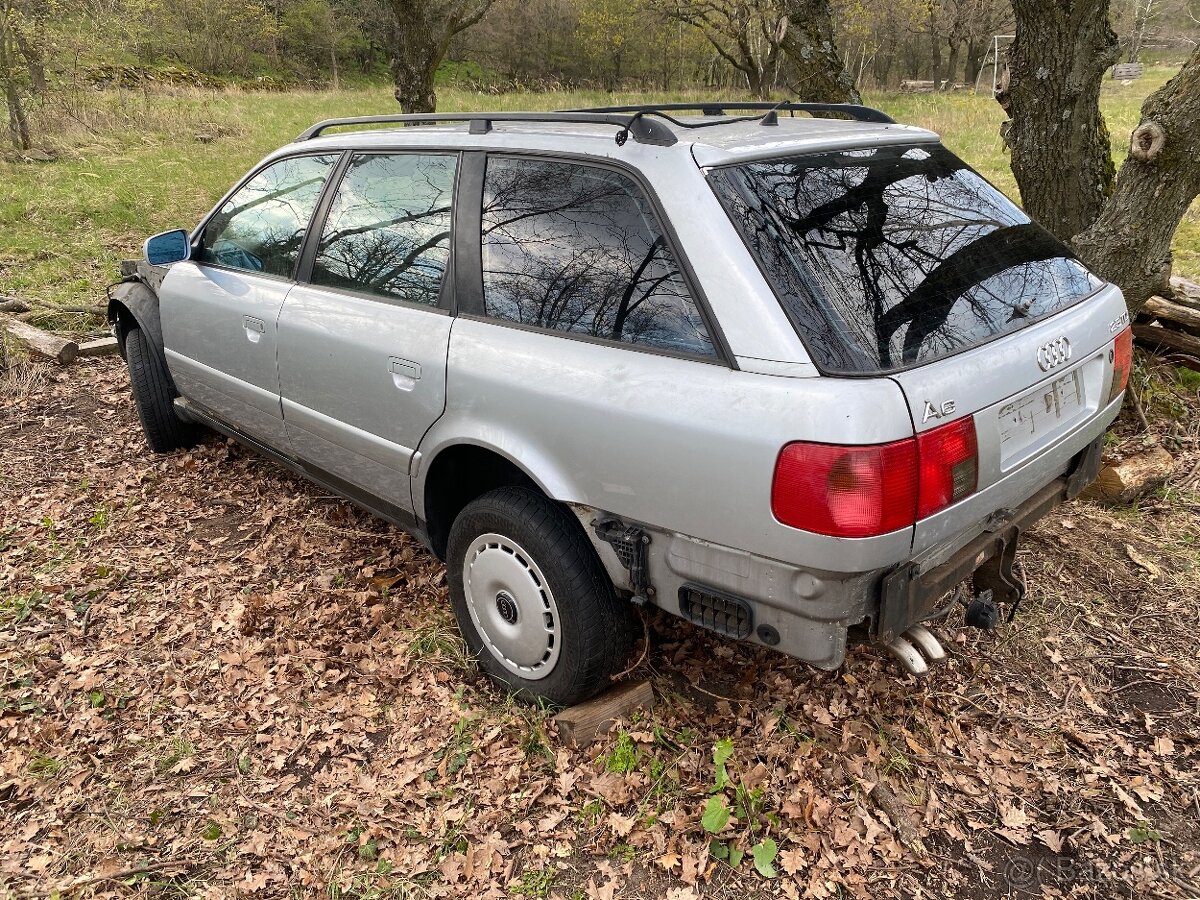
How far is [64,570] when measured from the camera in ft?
12.8

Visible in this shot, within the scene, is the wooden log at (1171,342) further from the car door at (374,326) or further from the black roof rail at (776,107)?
the car door at (374,326)

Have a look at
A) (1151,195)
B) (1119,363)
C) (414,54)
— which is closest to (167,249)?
(1119,363)

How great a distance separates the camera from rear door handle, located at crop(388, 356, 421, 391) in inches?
114

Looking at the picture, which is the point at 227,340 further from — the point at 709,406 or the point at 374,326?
the point at 709,406

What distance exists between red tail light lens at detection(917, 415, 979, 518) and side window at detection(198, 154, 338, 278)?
270cm

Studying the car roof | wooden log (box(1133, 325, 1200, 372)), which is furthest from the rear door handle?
wooden log (box(1133, 325, 1200, 372))

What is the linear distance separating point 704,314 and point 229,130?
61.8 feet

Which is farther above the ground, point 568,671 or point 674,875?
point 568,671

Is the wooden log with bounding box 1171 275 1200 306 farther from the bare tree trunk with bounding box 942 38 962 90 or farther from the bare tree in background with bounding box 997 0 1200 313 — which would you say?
the bare tree trunk with bounding box 942 38 962 90

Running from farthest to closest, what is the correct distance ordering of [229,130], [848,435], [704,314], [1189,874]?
[229,130] → [1189,874] → [704,314] → [848,435]

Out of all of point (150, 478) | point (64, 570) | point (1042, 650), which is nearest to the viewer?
point (1042, 650)

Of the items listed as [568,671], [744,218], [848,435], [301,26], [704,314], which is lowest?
[568,671]

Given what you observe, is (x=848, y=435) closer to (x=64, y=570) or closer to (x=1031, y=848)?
(x=1031, y=848)

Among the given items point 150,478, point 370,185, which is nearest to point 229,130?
point 150,478
